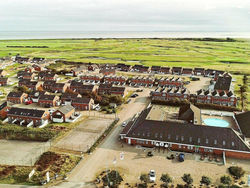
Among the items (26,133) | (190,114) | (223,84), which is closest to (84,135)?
(26,133)

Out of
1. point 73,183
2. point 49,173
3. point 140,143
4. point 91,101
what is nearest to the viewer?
point 73,183

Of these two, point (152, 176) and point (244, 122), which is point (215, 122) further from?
point (152, 176)

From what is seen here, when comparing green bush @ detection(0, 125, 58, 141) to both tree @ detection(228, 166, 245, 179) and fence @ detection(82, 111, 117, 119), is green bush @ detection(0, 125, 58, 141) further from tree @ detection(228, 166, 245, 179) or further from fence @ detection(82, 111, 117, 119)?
tree @ detection(228, 166, 245, 179)

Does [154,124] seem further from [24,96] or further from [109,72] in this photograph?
[109,72]

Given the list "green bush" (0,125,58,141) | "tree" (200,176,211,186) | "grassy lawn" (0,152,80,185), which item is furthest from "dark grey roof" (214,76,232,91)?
"grassy lawn" (0,152,80,185)

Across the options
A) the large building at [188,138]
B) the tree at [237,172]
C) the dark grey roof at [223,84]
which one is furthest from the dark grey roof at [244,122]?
the dark grey roof at [223,84]

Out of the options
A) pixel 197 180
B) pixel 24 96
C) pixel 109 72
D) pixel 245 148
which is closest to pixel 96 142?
pixel 197 180

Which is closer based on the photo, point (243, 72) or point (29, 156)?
point (29, 156)

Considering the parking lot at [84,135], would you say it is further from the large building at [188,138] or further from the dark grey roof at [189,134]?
the dark grey roof at [189,134]
